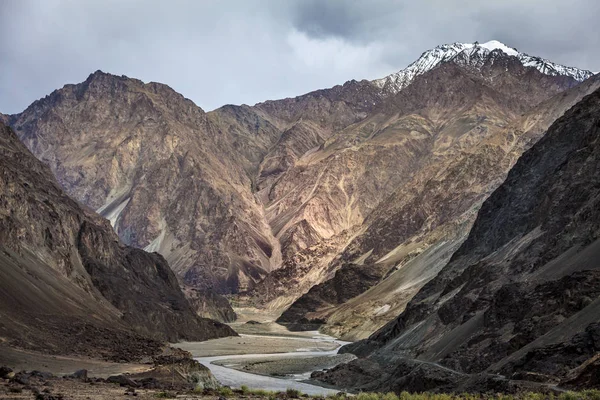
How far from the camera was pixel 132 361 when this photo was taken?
6288cm

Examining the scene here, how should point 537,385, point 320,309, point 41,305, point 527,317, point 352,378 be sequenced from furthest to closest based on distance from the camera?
point 320,309, point 41,305, point 352,378, point 527,317, point 537,385

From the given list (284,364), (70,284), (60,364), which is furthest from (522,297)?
(70,284)

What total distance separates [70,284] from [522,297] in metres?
63.3

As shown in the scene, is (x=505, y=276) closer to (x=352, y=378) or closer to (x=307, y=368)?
(x=352, y=378)

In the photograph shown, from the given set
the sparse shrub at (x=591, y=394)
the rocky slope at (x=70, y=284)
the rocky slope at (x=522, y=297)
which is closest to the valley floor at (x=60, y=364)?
the rocky slope at (x=70, y=284)

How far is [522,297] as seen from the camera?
5156cm

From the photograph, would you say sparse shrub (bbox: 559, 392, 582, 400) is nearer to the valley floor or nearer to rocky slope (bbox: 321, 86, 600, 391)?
rocky slope (bbox: 321, 86, 600, 391)

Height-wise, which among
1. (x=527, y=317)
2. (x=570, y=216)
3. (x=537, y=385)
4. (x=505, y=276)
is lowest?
(x=537, y=385)

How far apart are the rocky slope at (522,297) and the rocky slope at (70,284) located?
25.1 metres

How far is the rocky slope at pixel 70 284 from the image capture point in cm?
6719

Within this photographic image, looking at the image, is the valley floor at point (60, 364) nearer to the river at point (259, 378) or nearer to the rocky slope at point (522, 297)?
the river at point (259, 378)

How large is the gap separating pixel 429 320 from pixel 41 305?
1532 inches

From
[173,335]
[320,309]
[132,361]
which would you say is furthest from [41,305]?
[320,309]

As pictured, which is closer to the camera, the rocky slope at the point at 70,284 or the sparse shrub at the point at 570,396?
the sparse shrub at the point at 570,396
